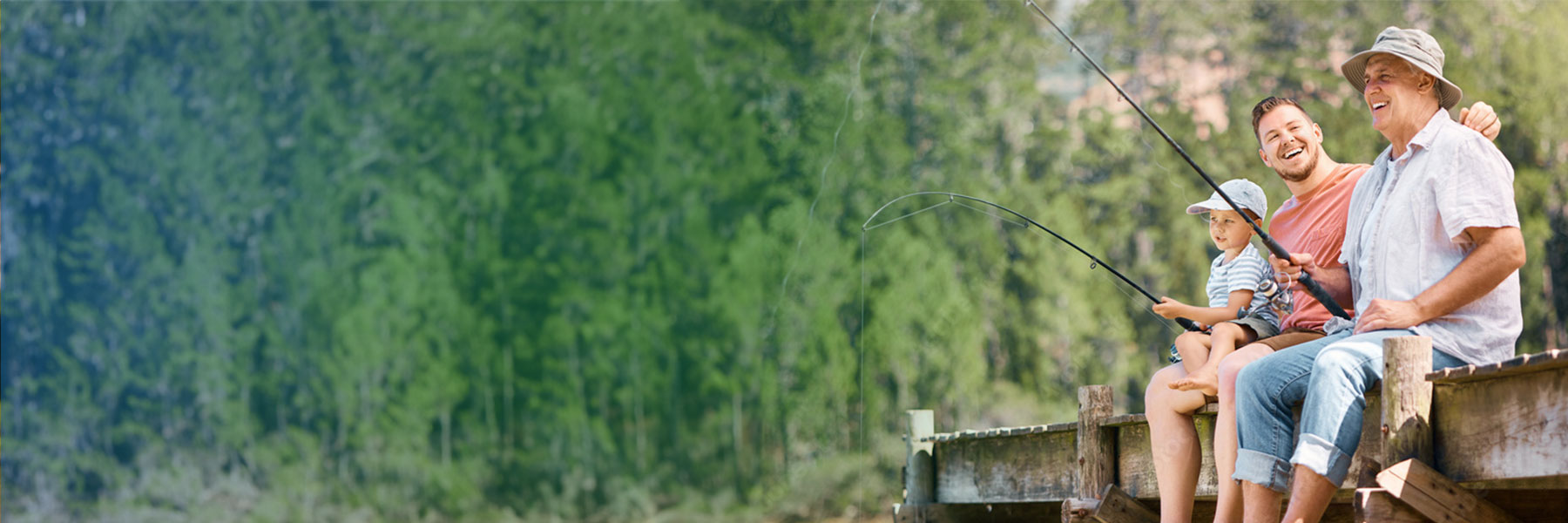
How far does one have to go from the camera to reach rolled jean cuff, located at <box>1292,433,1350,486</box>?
227 cm

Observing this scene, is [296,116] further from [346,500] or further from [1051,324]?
[1051,324]

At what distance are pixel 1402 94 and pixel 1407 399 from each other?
54cm

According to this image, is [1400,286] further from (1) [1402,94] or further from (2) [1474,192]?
(1) [1402,94]

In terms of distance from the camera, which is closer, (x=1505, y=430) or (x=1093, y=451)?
(x=1505, y=430)

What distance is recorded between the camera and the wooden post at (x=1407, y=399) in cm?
224

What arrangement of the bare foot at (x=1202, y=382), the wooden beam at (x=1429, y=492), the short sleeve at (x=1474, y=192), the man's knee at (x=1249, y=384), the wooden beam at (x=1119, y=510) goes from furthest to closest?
the wooden beam at (x=1119, y=510)
the bare foot at (x=1202, y=382)
the man's knee at (x=1249, y=384)
the short sleeve at (x=1474, y=192)
the wooden beam at (x=1429, y=492)

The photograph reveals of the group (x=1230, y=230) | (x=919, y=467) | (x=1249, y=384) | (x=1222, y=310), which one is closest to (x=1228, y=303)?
(x=1222, y=310)

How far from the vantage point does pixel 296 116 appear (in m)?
15.6

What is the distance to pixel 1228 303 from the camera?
2818 millimetres

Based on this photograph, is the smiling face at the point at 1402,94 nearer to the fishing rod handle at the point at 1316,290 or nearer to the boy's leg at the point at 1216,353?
the fishing rod handle at the point at 1316,290

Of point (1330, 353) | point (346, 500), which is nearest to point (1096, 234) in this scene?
point (346, 500)

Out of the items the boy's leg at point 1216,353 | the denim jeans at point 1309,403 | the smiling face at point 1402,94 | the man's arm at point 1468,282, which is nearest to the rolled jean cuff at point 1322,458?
the denim jeans at point 1309,403

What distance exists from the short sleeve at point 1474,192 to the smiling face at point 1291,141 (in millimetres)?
525

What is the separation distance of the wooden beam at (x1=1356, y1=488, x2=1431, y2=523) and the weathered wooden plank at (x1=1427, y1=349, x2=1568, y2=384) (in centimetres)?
19
